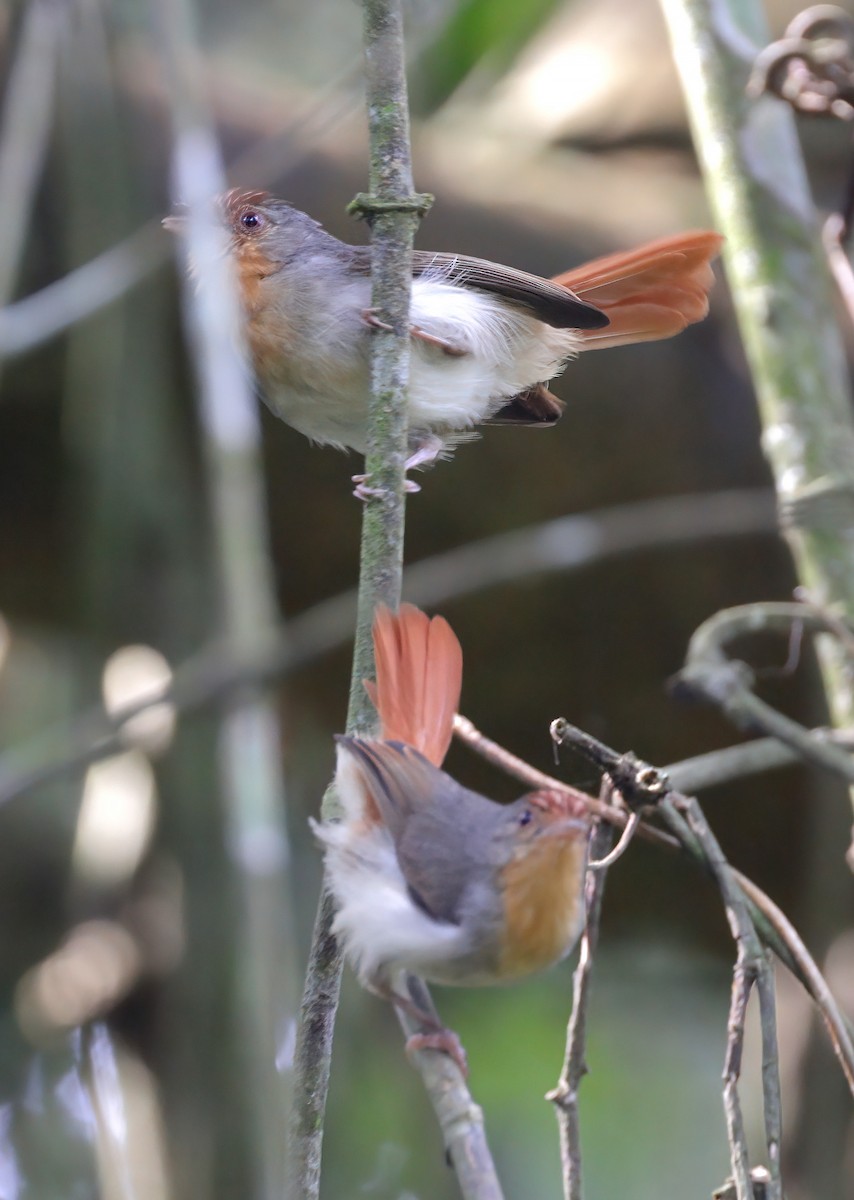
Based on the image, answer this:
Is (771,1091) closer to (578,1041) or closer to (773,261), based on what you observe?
(578,1041)

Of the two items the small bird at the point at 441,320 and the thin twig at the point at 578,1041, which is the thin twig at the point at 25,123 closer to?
the small bird at the point at 441,320

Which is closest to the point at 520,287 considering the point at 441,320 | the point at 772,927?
the point at 441,320

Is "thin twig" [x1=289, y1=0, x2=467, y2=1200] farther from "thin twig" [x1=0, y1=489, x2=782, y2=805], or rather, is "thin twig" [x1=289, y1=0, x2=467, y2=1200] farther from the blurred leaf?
the blurred leaf

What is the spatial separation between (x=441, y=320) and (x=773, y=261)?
829mm

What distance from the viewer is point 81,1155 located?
8.52 ft

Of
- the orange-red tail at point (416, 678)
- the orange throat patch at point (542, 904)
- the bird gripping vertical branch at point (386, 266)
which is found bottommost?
the orange throat patch at point (542, 904)

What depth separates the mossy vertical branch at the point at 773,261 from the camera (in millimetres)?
1785

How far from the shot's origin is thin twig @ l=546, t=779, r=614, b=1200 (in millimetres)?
897

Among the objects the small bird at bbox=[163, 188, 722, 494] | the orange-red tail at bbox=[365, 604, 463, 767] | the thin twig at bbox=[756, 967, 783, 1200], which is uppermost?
the small bird at bbox=[163, 188, 722, 494]

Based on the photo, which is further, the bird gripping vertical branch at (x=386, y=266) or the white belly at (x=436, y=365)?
the white belly at (x=436, y=365)

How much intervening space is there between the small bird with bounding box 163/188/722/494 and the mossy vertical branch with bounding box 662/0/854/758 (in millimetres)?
574

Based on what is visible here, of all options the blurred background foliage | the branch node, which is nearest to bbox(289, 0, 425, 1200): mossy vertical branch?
the branch node

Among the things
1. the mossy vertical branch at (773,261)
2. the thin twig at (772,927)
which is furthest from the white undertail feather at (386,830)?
the mossy vertical branch at (773,261)

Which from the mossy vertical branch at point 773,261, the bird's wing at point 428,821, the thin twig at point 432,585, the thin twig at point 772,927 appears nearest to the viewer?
the thin twig at point 772,927
